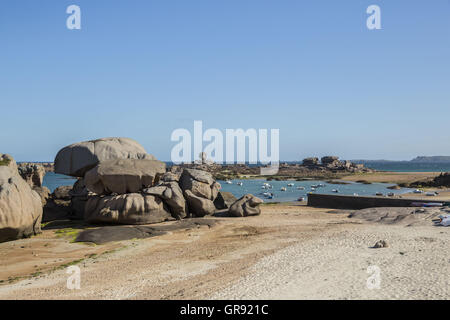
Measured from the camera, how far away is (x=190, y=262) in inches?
608

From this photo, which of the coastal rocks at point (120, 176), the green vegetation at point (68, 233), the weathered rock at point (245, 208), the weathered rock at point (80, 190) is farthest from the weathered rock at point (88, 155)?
the weathered rock at point (245, 208)

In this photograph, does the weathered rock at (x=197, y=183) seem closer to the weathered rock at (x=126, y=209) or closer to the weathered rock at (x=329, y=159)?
the weathered rock at (x=126, y=209)

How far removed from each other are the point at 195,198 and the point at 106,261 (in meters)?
11.6

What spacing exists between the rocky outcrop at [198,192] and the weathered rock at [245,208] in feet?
5.33

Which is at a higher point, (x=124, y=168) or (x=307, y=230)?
(x=124, y=168)

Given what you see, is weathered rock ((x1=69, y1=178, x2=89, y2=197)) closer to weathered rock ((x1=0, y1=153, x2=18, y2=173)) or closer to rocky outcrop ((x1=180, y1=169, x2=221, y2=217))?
weathered rock ((x1=0, y1=153, x2=18, y2=173))

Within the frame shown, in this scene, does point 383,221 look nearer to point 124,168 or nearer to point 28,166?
point 124,168

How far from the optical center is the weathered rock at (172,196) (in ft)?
84.3

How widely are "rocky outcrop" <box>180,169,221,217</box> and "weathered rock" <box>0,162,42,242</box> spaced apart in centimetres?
986

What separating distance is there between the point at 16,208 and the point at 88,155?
7980mm

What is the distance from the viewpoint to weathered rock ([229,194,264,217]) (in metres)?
28.1

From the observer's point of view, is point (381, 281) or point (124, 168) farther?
point (124, 168)
